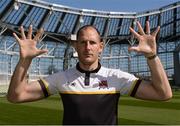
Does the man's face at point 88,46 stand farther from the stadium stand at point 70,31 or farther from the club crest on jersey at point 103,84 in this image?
the stadium stand at point 70,31

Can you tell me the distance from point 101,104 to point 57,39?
8309 cm

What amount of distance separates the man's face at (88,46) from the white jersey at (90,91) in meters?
0.14

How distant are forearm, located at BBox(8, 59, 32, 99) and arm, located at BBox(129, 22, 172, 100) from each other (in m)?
1.07

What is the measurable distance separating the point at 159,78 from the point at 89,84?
689 millimetres

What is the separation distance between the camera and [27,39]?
14.2 ft

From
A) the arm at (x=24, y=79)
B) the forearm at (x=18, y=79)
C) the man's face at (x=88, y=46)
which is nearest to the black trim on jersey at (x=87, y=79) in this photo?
the man's face at (x=88, y=46)

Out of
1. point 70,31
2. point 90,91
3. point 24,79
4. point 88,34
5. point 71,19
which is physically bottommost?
point 90,91

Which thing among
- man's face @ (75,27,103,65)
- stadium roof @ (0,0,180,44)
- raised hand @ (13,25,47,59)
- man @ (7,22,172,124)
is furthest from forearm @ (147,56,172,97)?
stadium roof @ (0,0,180,44)

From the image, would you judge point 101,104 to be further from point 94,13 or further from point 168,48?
point 168,48

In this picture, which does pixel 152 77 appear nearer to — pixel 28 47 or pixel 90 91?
pixel 90 91

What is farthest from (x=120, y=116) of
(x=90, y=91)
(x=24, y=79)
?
(x=24, y=79)

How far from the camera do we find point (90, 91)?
423cm

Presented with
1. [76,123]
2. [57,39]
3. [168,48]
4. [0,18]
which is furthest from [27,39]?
[168,48]

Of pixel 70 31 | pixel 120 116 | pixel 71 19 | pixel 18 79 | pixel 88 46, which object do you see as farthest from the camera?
pixel 70 31
